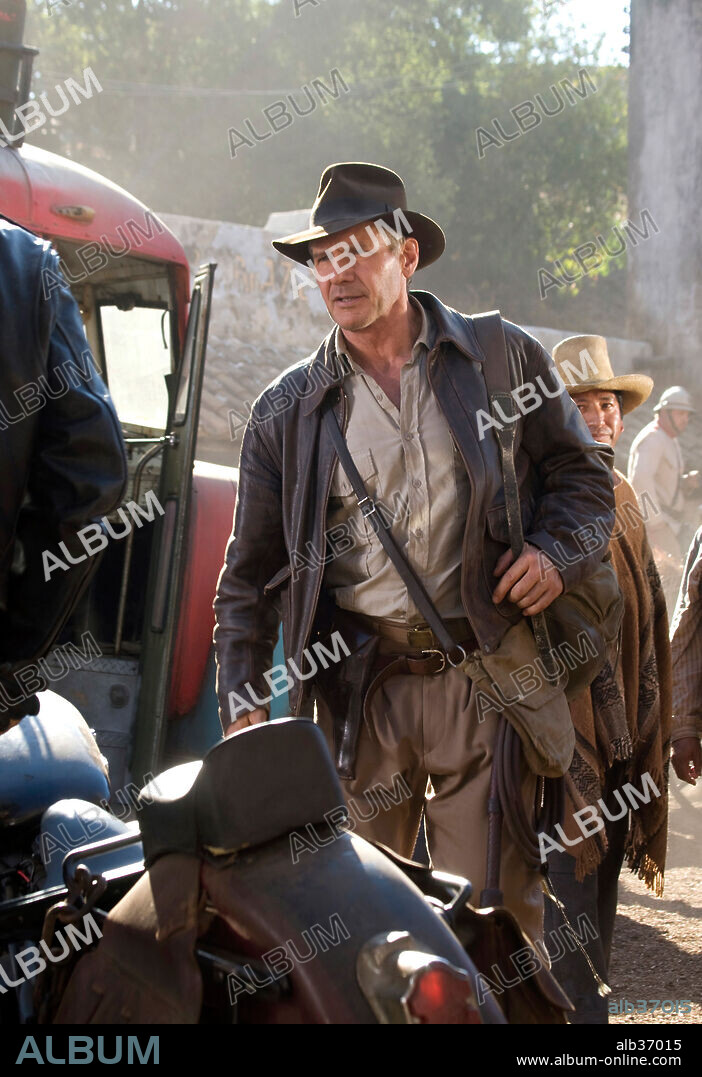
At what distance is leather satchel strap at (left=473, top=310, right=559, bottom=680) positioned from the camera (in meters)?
2.71

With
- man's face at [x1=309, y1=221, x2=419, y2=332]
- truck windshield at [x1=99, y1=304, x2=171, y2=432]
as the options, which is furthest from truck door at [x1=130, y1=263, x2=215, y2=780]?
man's face at [x1=309, y1=221, x2=419, y2=332]

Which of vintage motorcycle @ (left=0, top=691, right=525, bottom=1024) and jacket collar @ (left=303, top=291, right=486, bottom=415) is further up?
jacket collar @ (left=303, top=291, right=486, bottom=415)

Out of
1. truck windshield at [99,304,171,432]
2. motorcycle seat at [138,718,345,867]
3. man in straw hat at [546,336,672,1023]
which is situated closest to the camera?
motorcycle seat at [138,718,345,867]

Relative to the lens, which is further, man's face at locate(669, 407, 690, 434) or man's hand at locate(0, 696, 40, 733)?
man's face at locate(669, 407, 690, 434)

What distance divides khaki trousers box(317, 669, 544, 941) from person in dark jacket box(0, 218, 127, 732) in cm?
104

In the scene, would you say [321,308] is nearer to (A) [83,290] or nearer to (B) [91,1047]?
(A) [83,290]

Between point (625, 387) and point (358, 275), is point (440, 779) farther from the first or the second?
point (625, 387)

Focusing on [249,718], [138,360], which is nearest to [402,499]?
[249,718]

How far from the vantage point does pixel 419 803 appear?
114 inches

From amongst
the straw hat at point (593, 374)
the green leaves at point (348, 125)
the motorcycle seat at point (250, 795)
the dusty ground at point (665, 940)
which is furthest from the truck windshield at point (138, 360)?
the green leaves at point (348, 125)

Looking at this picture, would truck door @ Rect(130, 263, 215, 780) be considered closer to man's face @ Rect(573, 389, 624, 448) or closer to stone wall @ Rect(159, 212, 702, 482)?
man's face @ Rect(573, 389, 624, 448)

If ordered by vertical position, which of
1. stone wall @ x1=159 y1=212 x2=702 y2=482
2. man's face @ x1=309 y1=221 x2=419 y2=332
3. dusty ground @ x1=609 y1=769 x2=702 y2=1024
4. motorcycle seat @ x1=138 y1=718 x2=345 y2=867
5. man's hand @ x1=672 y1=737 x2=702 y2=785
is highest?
stone wall @ x1=159 y1=212 x2=702 y2=482

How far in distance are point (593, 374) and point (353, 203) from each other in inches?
57.9

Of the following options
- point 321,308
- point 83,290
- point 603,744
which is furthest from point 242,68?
point 603,744
